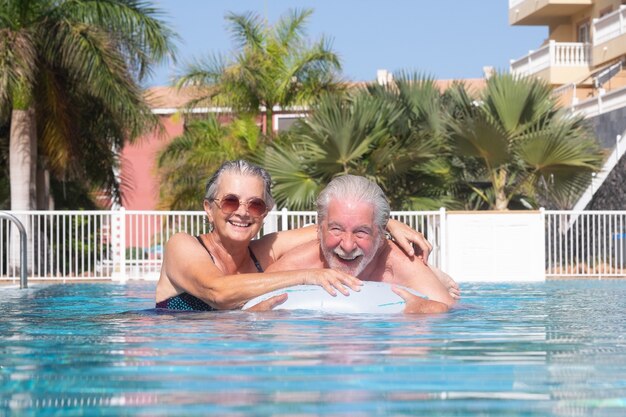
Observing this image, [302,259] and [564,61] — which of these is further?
[564,61]

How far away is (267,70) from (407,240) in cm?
1837

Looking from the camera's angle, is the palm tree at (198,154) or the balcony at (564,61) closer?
the palm tree at (198,154)

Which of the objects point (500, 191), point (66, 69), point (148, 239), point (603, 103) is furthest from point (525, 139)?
point (66, 69)

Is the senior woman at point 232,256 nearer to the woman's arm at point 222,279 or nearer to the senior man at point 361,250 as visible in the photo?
the woman's arm at point 222,279

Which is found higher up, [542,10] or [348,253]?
[542,10]

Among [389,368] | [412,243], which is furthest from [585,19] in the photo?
[389,368]

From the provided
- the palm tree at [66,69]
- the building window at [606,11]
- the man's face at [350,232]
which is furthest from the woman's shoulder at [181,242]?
the building window at [606,11]

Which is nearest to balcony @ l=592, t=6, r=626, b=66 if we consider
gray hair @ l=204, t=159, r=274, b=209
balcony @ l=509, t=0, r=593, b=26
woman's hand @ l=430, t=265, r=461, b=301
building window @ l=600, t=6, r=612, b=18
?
building window @ l=600, t=6, r=612, b=18

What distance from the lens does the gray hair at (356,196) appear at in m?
5.78

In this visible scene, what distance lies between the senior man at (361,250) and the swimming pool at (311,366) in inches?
11.0

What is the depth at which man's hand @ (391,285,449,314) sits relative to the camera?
5.95 metres

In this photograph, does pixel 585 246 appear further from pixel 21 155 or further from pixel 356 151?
pixel 21 155

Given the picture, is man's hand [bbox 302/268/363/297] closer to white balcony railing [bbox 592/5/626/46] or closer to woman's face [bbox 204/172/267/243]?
woman's face [bbox 204/172/267/243]

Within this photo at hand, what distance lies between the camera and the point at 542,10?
3644 cm
